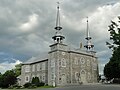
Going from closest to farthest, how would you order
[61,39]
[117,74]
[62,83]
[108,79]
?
[62,83]
[61,39]
[117,74]
[108,79]

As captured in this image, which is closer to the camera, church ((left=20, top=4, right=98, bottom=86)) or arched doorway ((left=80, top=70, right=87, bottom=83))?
church ((left=20, top=4, right=98, bottom=86))

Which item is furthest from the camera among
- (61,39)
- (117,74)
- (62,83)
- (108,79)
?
(108,79)

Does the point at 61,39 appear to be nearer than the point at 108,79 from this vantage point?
Yes

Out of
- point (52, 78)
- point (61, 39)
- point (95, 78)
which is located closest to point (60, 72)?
point (52, 78)

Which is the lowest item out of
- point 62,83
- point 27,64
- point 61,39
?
point 62,83

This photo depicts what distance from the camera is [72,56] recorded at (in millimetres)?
67625

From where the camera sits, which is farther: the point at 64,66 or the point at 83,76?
the point at 83,76

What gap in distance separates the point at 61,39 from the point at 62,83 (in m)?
12.4

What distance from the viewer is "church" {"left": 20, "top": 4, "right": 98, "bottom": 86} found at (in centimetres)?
6356

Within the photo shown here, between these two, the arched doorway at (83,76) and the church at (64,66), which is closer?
the church at (64,66)

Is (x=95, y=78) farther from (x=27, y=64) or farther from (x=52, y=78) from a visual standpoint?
(x=27, y=64)

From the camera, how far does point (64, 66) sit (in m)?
64.9

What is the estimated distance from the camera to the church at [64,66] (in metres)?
63.6

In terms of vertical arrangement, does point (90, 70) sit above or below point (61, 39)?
below
